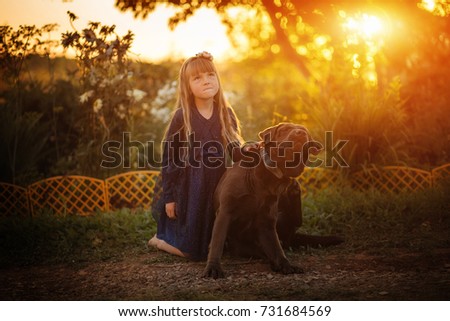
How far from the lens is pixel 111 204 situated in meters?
6.57

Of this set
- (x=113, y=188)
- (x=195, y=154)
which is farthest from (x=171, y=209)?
(x=113, y=188)

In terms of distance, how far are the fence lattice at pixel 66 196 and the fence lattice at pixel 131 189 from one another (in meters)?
0.14

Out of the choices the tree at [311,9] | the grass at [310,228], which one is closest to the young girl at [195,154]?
the grass at [310,228]

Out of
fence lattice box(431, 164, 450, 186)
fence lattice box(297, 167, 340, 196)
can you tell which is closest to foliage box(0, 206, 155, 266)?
fence lattice box(297, 167, 340, 196)

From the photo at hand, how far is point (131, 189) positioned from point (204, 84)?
2833 mm

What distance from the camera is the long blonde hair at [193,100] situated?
439 cm

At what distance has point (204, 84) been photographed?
172 inches

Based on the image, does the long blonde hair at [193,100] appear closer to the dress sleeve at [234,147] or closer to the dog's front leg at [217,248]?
the dress sleeve at [234,147]

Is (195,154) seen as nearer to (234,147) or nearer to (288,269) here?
(234,147)

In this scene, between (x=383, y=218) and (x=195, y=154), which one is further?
(x=383, y=218)

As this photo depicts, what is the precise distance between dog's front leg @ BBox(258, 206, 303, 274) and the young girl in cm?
54

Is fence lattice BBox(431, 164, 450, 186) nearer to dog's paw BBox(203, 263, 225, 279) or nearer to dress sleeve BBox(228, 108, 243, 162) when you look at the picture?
dress sleeve BBox(228, 108, 243, 162)

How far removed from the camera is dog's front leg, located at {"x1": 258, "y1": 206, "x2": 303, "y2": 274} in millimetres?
4000

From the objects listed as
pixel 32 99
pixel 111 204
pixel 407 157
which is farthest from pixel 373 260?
pixel 32 99
